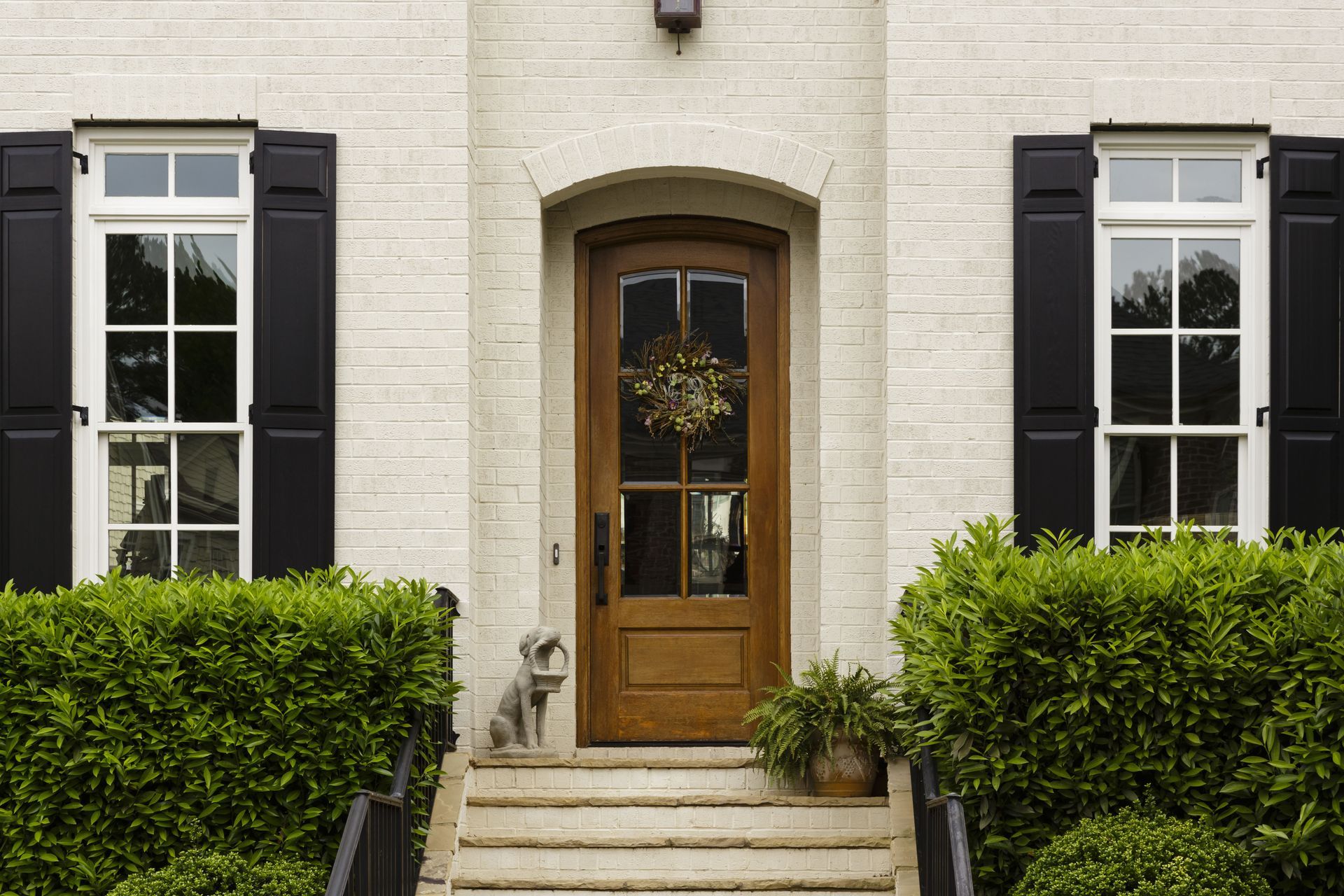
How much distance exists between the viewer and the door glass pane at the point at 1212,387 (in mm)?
6664

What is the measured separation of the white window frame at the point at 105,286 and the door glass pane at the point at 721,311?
226cm

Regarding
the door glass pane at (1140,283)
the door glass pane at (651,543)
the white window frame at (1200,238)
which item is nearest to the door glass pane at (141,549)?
the door glass pane at (651,543)

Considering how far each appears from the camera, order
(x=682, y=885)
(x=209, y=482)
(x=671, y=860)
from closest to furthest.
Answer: (x=682, y=885) < (x=671, y=860) < (x=209, y=482)

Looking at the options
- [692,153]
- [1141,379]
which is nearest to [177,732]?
[692,153]

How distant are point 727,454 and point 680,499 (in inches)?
13.6

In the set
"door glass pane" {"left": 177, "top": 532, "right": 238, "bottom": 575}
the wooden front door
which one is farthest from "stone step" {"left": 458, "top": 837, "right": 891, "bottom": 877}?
"door glass pane" {"left": 177, "top": 532, "right": 238, "bottom": 575}

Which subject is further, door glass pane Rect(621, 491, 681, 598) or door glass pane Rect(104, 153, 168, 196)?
door glass pane Rect(621, 491, 681, 598)

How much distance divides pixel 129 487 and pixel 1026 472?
166 inches

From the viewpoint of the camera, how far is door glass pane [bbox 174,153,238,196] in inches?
262

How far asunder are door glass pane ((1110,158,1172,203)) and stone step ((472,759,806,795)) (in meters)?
3.27

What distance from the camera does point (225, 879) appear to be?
16.9ft

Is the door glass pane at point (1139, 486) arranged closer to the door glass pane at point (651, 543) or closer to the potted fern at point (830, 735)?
the potted fern at point (830, 735)

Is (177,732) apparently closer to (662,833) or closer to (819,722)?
(662,833)

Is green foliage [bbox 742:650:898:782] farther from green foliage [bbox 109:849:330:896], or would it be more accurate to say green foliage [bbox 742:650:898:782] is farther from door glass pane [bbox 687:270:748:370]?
green foliage [bbox 109:849:330:896]
